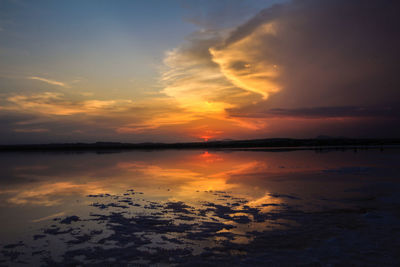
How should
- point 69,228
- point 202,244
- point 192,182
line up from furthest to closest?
point 192,182 → point 69,228 → point 202,244

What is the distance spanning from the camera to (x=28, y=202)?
43.1 ft

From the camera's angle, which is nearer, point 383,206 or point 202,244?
point 202,244

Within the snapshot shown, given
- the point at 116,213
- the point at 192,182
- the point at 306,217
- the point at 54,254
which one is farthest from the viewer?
the point at 192,182

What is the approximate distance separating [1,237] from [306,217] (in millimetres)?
10034

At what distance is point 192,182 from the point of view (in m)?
18.5

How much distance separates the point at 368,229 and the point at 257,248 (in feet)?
13.3

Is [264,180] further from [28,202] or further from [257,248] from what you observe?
[28,202]

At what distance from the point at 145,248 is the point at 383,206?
1000cm

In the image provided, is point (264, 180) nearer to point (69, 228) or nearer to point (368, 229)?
point (368, 229)

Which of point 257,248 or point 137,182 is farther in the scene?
point 137,182

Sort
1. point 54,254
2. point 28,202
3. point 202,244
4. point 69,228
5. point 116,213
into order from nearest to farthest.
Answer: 1. point 54,254
2. point 202,244
3. point 69,228
4. point 116,213
5. point 28,202

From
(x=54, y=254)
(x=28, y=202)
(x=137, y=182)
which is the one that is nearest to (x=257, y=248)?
(x=54, y=254)

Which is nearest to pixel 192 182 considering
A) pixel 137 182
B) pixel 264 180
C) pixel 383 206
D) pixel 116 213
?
pixel 137 182

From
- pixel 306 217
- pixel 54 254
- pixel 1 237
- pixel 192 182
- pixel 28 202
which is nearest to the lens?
pixel 54 254
